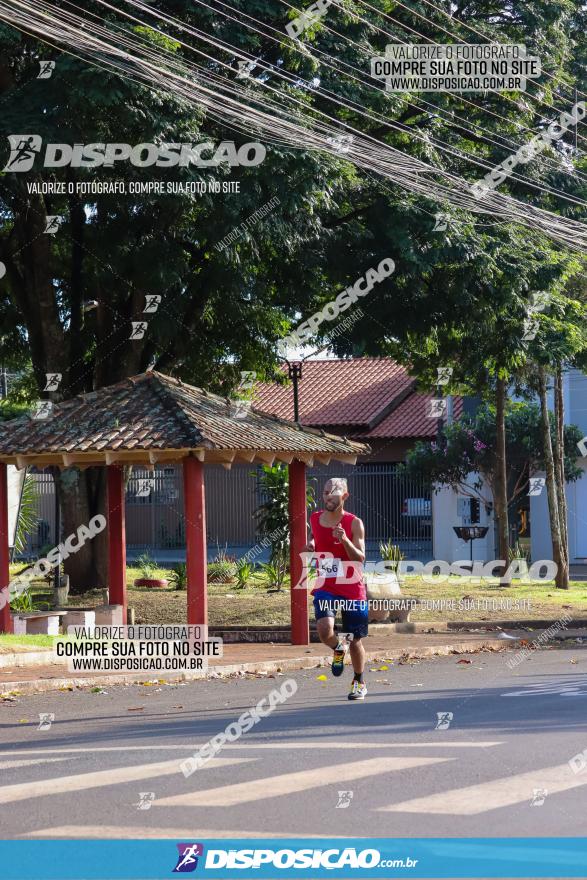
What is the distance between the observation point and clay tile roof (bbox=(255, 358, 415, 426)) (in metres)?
46.0

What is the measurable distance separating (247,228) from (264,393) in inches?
1210

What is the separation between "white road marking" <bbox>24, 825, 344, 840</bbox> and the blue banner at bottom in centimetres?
8

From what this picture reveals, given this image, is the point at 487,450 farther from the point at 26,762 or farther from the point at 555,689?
the point at 26,762

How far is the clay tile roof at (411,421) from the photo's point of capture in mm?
43719

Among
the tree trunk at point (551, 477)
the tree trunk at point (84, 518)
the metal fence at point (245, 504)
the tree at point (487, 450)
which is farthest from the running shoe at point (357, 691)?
the metal fence at point (245, 504)

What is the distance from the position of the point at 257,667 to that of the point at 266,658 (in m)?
0.90

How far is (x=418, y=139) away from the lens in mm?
22688

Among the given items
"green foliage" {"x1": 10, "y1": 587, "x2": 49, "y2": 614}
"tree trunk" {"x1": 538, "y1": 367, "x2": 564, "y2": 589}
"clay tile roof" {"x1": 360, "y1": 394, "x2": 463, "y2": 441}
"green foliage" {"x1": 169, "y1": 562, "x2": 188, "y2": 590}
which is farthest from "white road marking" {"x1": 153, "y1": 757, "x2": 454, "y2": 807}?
"clay tile roof" {"x1": 360, "y1": 394, "x2": 463, "y2": 441}

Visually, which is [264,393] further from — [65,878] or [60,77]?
[65,878]

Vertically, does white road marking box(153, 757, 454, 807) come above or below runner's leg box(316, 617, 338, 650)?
below

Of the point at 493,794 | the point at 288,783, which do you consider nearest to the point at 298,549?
the point at 288,783

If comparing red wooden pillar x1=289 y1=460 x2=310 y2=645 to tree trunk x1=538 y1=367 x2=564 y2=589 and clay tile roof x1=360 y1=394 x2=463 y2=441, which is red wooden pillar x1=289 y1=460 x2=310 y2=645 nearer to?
tree trunk x1=538 y1=367 x2=564 y2=589

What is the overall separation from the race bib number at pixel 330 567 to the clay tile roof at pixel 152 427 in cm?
511

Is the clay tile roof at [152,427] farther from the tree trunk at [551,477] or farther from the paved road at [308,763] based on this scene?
the tree trunk at [551,477]
